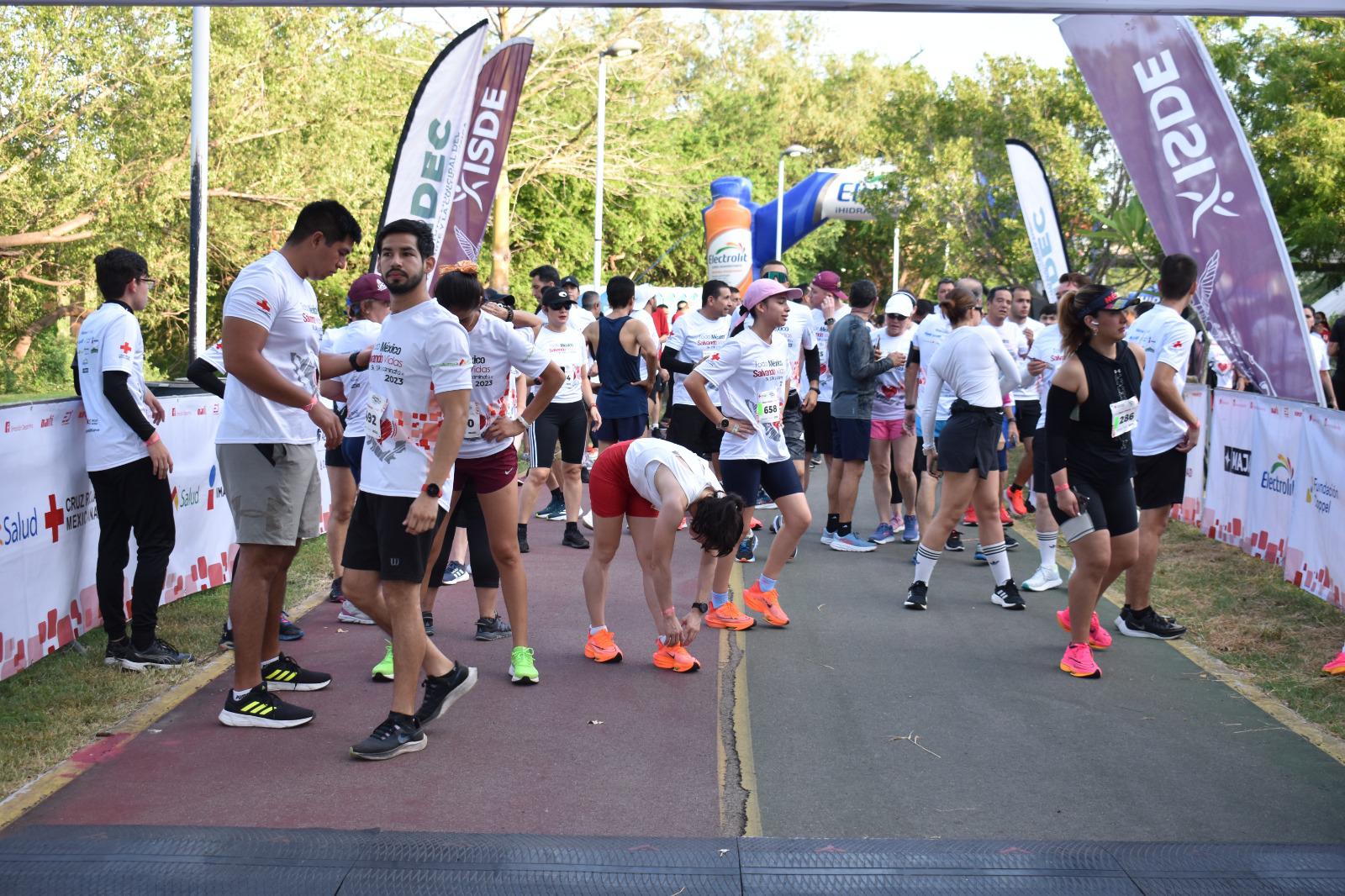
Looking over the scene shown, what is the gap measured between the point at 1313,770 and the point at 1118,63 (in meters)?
6.01

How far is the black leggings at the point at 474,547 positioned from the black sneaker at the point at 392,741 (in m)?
1.54

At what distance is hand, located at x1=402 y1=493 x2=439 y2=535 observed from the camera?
490cm

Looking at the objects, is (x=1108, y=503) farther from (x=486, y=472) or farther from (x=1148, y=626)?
(x=486, y=472)

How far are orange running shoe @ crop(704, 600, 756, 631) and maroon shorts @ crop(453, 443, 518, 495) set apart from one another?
198 centimetres

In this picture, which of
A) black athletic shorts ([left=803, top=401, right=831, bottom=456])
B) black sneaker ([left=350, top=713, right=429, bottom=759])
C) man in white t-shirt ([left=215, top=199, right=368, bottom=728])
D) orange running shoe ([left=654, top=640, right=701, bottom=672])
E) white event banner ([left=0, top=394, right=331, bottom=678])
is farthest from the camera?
black athletic shorts ([left=803, top=401, right=831, bottom=456])

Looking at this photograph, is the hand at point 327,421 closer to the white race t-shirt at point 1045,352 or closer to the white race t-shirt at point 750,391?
the white race t-shirt at point 750,391

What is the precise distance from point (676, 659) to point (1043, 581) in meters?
3.55

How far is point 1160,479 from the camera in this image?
761 cm

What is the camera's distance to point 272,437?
18.0 ft

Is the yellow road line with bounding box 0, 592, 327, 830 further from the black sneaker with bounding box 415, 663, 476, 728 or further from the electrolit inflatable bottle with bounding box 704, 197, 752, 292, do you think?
the electrolit inflatable bottle with bounding box 704, 197, 752, 292

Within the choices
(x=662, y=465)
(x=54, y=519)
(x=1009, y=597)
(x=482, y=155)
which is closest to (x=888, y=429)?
(x=1009, y=597)

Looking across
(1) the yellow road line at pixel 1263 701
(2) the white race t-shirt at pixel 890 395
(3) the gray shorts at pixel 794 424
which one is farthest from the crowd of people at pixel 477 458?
(3) the gray shorts at pixel 794 424

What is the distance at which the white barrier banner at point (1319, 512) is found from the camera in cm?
832

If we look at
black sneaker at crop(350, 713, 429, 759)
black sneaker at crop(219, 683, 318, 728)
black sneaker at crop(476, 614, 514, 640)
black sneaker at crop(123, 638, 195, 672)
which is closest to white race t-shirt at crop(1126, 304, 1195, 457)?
black sneaker at crop(476, 614, 514, 640)
